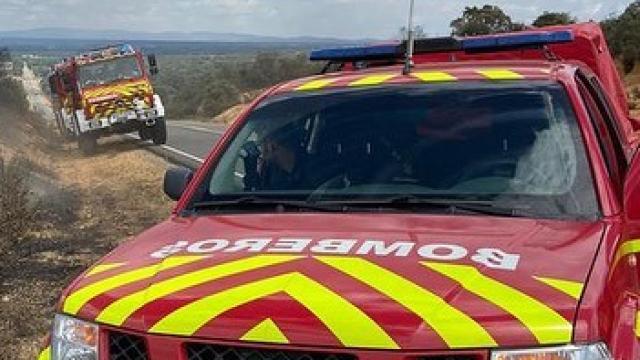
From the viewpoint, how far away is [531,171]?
137 inches

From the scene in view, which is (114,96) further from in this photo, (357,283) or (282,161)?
(357,283)

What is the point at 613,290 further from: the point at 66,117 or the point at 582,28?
the point at 66,117

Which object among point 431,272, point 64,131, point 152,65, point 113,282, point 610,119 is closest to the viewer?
point 431,272

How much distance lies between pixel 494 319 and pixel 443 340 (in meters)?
0.15

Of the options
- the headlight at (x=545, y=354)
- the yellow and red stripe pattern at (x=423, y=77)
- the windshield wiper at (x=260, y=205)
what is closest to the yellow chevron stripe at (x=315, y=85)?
the yellow and red stripe pattern at (x=423, y=77)

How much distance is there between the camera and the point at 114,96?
24.7m

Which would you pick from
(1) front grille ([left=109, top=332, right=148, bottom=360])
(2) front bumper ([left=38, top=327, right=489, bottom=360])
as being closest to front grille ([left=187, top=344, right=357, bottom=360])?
(2) front bumper ([left=38, top=327, right=489, bottom=360])

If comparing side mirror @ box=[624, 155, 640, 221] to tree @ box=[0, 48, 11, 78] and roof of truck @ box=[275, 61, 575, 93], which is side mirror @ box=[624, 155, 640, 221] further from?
tree @ box=[0, 48, 11, 78]

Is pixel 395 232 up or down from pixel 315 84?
down

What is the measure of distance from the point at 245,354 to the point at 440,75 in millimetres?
1991

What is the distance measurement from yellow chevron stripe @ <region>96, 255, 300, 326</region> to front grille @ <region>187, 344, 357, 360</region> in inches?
9.2

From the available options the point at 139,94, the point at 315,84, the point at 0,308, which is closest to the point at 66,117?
the point at 139,94

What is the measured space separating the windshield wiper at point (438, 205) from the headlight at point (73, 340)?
105 cm

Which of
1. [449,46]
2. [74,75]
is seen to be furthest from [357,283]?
[74,75]
